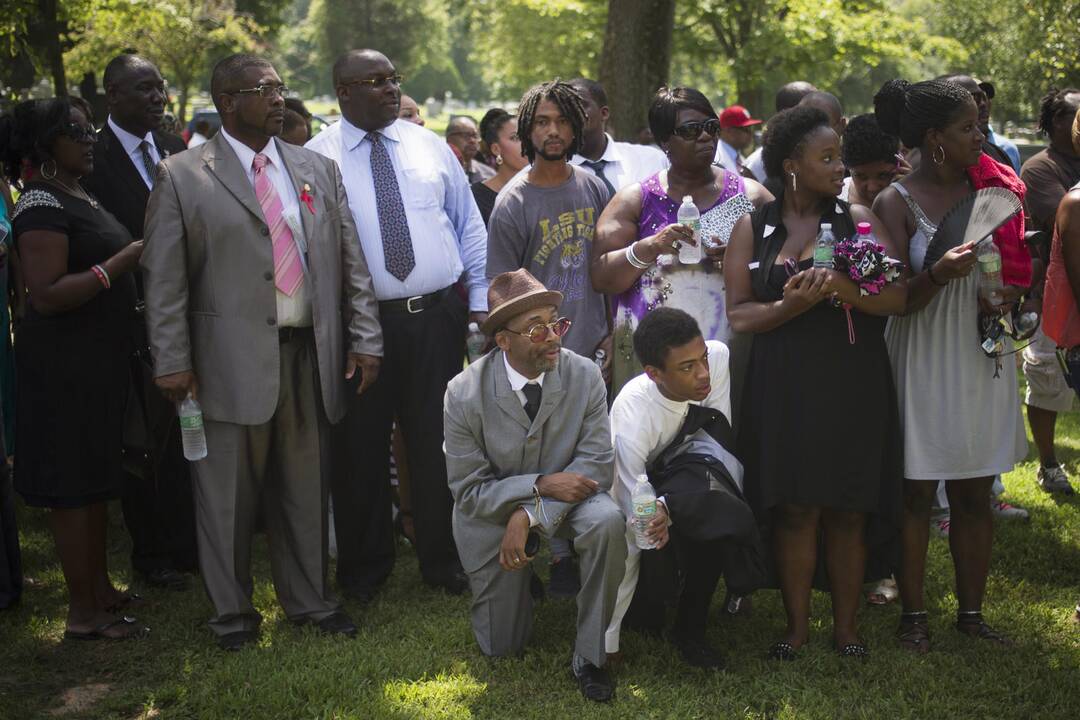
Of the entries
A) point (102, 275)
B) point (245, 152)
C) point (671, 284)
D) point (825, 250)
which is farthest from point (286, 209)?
point (825, 250)

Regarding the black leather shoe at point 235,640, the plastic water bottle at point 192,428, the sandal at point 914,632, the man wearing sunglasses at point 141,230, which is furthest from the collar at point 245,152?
the sandal at point 914,632

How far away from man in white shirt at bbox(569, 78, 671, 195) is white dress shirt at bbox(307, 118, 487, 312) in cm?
120

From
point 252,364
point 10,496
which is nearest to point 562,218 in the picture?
point 252,364

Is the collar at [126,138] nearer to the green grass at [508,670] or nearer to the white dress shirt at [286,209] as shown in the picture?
the white dress shirt at [286,209]

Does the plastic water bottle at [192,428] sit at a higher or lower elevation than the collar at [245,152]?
lower

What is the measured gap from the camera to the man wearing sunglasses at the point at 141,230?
569cm

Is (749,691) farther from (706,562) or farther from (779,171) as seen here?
(779,171)

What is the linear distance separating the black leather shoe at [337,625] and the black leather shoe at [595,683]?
119cm

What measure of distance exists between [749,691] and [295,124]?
500 centimetres

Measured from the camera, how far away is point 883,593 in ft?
18.0

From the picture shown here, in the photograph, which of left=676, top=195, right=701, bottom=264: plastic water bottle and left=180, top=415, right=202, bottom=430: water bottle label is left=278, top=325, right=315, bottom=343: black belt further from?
left=676, top=195, right=701, bottom=264: plastic water bottle

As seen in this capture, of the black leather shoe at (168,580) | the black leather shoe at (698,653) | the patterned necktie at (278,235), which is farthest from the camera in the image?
the black leather shoe at (168,580)

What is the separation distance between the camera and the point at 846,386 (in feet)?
15.2

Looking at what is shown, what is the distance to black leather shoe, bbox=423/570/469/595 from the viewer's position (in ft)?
18.8
